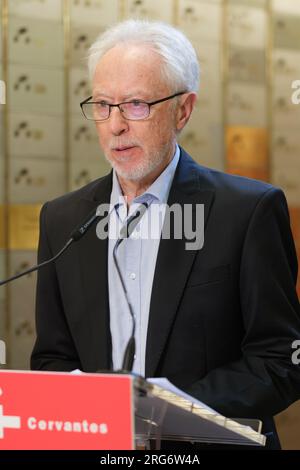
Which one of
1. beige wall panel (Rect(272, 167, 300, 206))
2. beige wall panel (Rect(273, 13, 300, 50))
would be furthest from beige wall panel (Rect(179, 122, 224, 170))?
beige wall panel (Rect(273, 13, 300, 50))

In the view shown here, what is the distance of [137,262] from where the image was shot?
2.02m

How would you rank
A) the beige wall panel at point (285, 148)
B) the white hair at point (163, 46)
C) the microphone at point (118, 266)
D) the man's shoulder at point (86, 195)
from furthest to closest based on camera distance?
1. the beige wall panel at point (285, 148)
2. the man's shoulder at point (86, 195)
3. the white hair at point (163, 46)
4. the microphone at point (118, 266)

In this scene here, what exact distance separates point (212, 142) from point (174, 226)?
155 cm

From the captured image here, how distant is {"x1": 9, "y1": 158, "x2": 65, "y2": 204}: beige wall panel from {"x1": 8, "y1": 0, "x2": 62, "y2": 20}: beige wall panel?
0.55 meters

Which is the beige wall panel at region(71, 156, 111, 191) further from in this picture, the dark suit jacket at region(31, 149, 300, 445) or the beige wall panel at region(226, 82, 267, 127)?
the dark suit jacket at region(31, 149, 300, 445)

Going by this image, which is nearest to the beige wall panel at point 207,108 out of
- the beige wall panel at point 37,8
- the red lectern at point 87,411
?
the beige wall panel at point 37,8

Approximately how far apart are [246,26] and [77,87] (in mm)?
829

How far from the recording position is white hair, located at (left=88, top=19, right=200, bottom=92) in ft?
6.53

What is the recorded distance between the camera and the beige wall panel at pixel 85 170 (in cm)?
326

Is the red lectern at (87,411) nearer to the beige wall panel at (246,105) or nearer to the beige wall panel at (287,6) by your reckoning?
the beige wall panel at (246,105)

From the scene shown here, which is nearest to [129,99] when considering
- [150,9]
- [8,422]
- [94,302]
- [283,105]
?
[94,302]

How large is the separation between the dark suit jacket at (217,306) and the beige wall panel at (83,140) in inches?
47.3

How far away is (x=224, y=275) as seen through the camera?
1.93m
